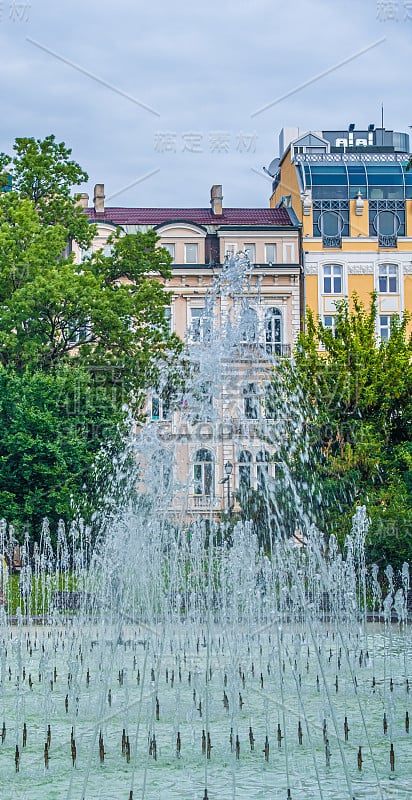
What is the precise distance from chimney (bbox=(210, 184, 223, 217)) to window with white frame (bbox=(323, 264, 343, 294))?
5.29m

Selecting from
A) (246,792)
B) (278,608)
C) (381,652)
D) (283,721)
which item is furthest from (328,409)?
(246,792)

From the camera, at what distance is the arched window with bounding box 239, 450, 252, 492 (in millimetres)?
33531

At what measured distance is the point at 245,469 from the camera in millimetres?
35656

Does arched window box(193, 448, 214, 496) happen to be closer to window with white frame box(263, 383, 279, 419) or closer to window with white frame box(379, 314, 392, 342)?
window with white frame box(263, 383, 279, 419)

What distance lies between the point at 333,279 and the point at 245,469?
11888 mm

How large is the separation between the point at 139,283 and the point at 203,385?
7433 millimetres

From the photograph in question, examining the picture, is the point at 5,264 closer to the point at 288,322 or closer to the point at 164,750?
the point at 288,322

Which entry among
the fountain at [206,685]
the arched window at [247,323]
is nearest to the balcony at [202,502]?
the arched window at [247,323]

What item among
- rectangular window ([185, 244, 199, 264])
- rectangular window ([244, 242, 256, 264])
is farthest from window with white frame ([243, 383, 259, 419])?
rectangular window ([185, 244, 199, 264])

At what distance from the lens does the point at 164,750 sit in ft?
35.2

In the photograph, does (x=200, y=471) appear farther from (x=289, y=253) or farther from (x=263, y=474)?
(x=289, y=253)

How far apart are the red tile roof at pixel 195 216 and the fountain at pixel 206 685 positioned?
2168cm

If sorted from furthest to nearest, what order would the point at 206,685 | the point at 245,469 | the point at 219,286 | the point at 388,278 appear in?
the point at 388,278 < the point at 219,286 < the point at 245,469 < the point at 206,685

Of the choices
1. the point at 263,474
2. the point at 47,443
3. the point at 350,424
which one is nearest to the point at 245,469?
the point at 263,474
